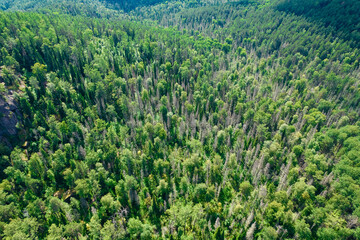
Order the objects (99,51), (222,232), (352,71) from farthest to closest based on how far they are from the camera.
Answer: (352,71)
(99,51)
(222,232)

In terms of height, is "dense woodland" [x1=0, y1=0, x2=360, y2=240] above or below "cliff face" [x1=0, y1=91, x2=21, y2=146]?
below

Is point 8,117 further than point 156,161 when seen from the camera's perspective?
No

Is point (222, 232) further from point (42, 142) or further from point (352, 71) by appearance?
point (352, 71)

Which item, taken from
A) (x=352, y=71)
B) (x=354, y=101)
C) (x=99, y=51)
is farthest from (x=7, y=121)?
(x=352, y=71)

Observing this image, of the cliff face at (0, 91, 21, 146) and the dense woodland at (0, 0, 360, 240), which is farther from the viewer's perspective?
the cliff face at (0, 91, 21, 146)

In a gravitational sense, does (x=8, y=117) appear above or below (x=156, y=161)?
above

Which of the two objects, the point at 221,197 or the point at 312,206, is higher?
the point at 312,206

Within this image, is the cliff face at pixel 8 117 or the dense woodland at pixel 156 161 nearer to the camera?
the dense woodland at pixel 156 161

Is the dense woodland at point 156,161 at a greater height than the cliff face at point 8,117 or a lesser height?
lesser
